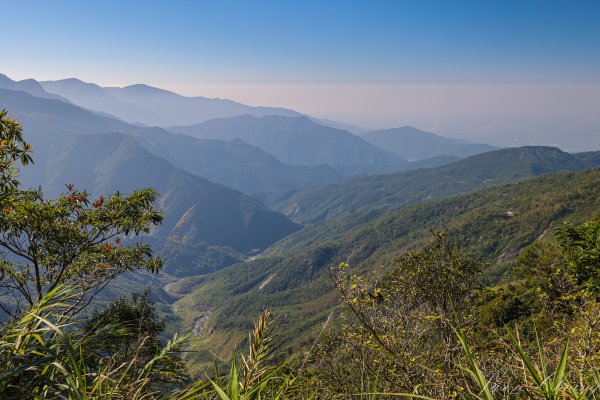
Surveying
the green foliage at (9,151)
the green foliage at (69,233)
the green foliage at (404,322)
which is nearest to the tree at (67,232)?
the green foliage at (69,233)

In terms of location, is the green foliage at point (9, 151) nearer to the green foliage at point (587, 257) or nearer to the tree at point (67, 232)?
the tree at point (67, 232)

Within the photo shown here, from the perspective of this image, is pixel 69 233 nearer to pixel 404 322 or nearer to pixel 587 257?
pixel 404 322

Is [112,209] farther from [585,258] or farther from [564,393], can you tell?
[585,258]

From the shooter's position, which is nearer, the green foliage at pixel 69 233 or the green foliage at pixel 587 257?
the green foliage at pixel 69 233

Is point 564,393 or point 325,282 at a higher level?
point 564,393

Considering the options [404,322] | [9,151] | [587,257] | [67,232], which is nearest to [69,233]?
[67,232]

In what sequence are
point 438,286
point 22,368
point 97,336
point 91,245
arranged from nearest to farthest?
point 22,368 → point 97,336 → point 438,286 → point 91,245

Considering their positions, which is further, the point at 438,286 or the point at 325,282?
the point at 325,282

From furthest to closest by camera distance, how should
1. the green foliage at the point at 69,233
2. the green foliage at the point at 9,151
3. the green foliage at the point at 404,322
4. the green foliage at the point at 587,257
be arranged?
the green foliage at the point at 587,257, the green foliage at the point at 69,233, the green foliage at the point at 9,151, the green foliage at the point at 404,322

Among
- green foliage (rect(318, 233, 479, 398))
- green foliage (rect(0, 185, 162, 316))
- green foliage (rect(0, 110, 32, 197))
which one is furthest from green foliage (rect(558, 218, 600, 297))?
green foliage (rect(0, 110, 32, 197))

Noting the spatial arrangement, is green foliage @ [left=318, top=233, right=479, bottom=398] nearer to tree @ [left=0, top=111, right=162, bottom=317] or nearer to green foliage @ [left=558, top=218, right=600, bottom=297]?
tree @ [left=0, top=111, right=162, bottom=317]

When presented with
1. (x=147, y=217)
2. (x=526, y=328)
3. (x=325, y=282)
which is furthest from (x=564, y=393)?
(x=325, y=282)
